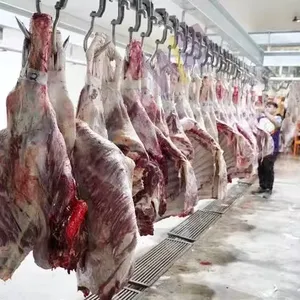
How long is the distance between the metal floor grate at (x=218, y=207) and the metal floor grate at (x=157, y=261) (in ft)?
3.63

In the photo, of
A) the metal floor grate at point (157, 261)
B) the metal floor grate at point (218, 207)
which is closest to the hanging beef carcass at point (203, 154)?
the metal floor grate at point (157, 261)

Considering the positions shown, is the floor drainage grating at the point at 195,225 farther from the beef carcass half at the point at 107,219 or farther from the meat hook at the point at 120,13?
the beef carcass half at the point at 107,219

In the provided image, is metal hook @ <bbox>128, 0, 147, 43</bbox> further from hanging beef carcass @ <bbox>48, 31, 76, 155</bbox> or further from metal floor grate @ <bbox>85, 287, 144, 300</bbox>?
metal floor grate @ <bbox>85, 287, 144, 300</bbox>

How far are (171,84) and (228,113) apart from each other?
906 millimetres

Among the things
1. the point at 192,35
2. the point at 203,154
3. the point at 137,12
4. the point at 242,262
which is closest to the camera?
the point at 137,12

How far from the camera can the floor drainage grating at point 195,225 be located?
12.0ft

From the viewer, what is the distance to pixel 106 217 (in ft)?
3.57

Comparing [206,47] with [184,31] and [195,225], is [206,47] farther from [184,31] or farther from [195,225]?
[195,225]

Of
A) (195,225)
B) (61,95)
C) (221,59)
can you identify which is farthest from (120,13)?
(195,225)

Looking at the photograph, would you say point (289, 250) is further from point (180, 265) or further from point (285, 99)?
point (285, 99)

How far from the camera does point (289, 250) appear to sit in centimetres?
351

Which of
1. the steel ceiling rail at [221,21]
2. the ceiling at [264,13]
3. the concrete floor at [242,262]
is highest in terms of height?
the ceiling at [264,13]

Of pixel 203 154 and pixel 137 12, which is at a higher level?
pixel 137 12

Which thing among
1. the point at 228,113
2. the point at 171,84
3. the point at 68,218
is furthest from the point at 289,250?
the point at 68,218
